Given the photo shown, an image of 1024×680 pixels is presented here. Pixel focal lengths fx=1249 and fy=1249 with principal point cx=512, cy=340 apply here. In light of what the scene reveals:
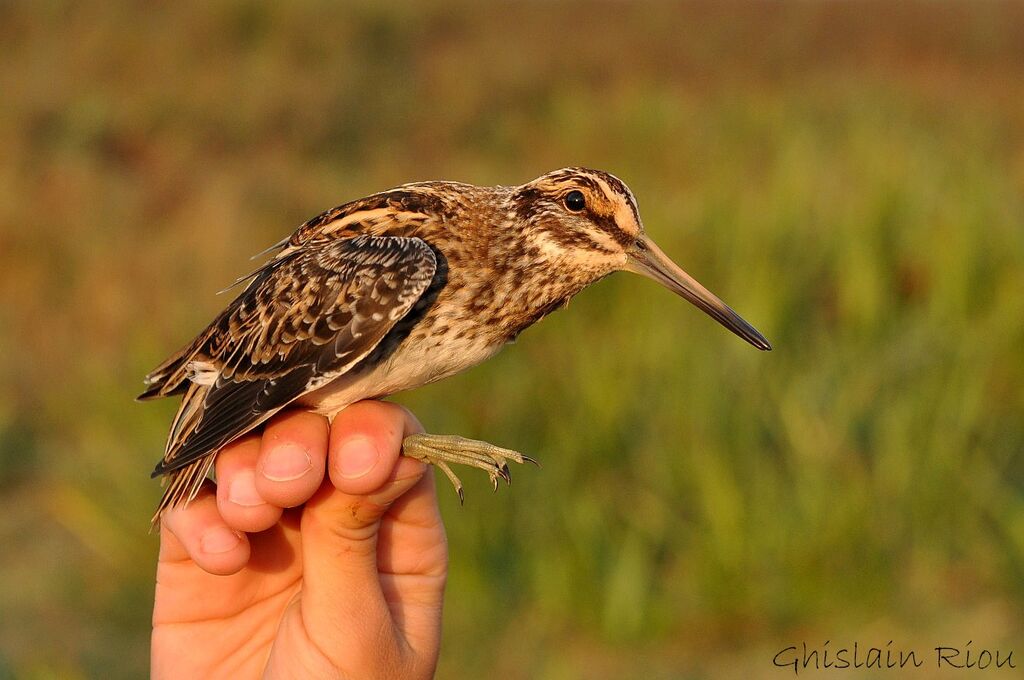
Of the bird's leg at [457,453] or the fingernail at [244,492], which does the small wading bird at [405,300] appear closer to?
the bird's leg at [457,453]

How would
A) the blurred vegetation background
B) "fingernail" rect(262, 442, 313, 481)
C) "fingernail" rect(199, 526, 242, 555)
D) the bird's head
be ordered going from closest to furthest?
"fingernail" rect(262, 442, 313, 481), "fingernail" rect(199, 526, 242, 555), the bird's head, the blurred vegetation background

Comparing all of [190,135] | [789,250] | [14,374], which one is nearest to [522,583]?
[789,250]

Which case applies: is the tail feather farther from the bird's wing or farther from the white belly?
the white belly

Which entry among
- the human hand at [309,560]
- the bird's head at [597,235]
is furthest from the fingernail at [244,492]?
the bird's head at [597,235]

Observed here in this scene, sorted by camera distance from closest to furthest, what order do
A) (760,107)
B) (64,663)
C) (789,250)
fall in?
(64,663), (789,250), (760,107)

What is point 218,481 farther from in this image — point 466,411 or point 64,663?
point 64,663

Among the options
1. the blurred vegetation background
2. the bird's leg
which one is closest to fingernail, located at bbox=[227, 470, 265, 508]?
the bird's leg
